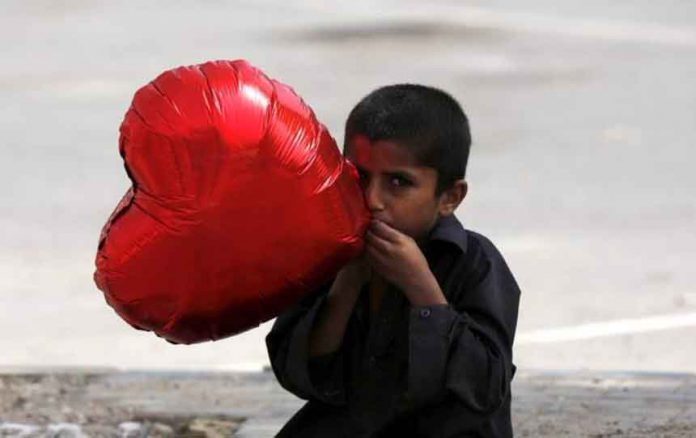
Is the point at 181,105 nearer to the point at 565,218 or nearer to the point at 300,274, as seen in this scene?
the point at 300,274

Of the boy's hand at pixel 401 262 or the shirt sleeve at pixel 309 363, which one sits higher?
the boy's hand at pixel 401 262

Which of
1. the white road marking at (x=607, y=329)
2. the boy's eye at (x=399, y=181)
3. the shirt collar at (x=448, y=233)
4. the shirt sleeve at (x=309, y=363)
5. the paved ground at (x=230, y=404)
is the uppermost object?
the boy's eye at (x=399, y=181)

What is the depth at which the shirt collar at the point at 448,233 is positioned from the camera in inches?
131

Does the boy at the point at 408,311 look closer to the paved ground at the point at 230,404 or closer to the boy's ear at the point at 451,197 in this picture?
the boy's ear at the point at 451,197

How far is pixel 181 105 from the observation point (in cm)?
307

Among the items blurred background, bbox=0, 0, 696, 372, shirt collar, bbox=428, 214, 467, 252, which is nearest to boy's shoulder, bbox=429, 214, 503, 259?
shirt collar, bbox=428, 214, 467, 252

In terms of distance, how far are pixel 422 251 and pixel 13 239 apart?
4.41 metres

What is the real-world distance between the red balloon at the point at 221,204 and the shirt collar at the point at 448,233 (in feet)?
0.69

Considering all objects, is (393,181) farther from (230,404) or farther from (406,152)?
(230,404)

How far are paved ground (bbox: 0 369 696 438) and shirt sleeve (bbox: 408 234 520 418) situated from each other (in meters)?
1.66

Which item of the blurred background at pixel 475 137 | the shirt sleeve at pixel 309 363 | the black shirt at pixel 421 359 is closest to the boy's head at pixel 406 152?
the black shirt at pixel 421 359

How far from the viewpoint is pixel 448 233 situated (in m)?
3.33

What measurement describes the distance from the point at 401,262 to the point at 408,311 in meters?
0.19

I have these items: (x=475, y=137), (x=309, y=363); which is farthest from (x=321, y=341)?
(x=475, y=137)
